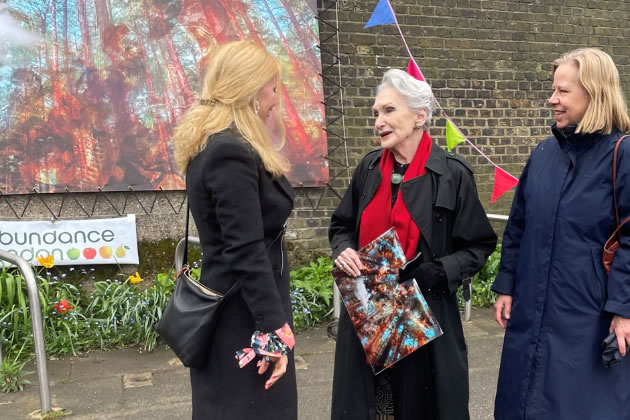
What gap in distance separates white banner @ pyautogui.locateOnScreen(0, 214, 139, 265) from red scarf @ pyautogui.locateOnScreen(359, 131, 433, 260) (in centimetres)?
353

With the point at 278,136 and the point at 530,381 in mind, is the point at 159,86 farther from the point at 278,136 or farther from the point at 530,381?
the point at 530,381

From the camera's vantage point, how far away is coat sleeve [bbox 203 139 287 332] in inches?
67.3

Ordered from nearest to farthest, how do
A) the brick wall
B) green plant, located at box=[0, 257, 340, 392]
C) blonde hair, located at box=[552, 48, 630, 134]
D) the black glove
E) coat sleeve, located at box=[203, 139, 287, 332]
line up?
coat sleeve, located at box=[203, 139, 287, 332] < blonde hair, located at box=[552, 48, 630, 134] < the black glove < green plant, located at box=[0, 257, 340, 392] < the brick wall

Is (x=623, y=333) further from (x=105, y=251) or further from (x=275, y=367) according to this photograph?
(x=105, y=251)

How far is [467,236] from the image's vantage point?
2.25 m

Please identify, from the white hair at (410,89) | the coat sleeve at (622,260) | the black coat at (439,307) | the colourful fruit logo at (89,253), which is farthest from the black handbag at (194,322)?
the colourful fruit logo at (89,253)

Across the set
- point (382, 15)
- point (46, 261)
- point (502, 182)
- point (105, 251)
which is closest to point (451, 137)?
point (502, 182)

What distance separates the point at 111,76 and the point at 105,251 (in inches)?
65.0

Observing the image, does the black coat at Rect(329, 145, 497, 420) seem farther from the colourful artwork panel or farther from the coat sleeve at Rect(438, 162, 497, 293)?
the colourful artwork panel

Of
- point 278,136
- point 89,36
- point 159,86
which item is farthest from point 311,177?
point 278,136

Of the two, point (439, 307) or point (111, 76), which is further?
point (111, 76)

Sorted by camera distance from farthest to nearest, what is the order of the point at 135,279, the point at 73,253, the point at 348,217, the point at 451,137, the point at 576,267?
the point at 451,137 < the point at 73,253 < the point at 135,279 < the point at 348,217 < the point at 576,267

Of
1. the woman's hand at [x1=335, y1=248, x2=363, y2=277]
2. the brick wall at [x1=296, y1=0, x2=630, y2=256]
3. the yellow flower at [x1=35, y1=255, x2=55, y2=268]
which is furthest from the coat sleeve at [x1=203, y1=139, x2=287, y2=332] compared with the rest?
the brick wall at [x1=296, y1=0, x2=630, y2=256]

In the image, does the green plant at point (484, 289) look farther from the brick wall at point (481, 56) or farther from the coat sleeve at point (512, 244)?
the coat sleeve at point (512, 244)
